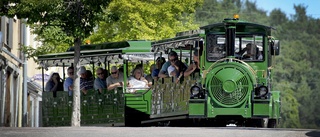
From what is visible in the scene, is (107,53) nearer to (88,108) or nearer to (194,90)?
(88,108)

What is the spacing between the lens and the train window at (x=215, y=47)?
25.3 meters

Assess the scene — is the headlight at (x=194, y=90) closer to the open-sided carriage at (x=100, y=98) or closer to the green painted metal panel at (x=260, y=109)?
the green painted metal panel at (x=260, y=109)

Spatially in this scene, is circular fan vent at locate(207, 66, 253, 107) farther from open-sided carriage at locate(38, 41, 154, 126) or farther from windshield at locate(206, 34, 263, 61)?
open-sided carriage at locate(38, 41, 154, 126)

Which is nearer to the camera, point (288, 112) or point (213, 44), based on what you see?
point (213, 44)

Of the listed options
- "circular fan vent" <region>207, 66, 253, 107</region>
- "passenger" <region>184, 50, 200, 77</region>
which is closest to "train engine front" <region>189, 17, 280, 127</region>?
"circular fan vent" <region>207, 66, 253, 107</region>

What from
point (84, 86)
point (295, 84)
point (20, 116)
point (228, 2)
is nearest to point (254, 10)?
point (228, 2)

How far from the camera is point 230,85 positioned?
2462cm

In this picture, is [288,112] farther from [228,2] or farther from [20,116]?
[20,116]

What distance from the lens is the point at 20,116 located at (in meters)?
47.8

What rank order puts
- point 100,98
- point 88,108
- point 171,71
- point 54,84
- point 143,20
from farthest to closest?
point 143,20 < point 54,84 < point 88,108 < point 100,98 < point 171,71

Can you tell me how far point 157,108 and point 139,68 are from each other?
1562 mm

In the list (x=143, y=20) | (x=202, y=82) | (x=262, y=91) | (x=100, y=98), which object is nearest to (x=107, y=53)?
(x=100, y=98)

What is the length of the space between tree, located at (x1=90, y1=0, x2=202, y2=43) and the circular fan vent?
672 inches

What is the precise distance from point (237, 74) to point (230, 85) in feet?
0.91
